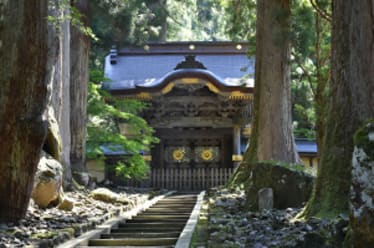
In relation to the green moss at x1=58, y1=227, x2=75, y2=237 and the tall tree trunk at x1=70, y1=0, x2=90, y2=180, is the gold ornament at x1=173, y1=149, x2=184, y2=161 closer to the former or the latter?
the tall tree trunk at x1=70, y1=0, x2=90, y2=180

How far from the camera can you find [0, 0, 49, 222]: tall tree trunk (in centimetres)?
512

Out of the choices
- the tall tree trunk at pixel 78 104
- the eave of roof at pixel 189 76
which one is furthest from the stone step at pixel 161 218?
the eave of roof at pixel 189 76

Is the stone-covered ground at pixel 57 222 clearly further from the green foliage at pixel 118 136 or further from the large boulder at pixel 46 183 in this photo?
the green foliage at pixel 118 136

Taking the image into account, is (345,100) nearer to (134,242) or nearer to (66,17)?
(134,242)

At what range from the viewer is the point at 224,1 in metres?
12.8

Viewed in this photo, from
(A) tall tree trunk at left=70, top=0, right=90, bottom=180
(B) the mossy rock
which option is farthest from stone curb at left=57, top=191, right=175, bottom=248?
(A) tall tree trunk at left=70, top=0, right=90, bottom=180

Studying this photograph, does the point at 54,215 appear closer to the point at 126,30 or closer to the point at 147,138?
the point at 147,138

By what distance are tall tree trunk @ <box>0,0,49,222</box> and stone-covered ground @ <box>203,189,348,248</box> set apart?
235 centimetres

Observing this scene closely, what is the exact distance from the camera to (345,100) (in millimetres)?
4578

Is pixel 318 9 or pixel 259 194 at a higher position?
pixel 318 9

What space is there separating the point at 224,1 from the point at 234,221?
8930mm

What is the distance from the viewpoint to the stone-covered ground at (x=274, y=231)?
341 cm

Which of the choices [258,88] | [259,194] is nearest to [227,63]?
[258,88]

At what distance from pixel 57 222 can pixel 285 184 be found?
3049 mm
